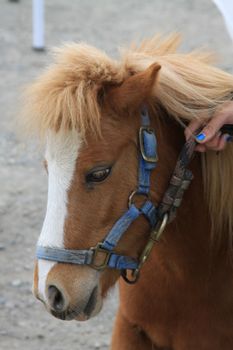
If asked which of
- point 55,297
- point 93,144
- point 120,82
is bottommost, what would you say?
point 55,297

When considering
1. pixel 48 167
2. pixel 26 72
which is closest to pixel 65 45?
pixel 48 167

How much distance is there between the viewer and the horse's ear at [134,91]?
2.12m

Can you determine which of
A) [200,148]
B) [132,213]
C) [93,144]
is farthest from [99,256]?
[200,148]

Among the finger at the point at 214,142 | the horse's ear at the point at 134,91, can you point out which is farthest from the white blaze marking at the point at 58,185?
the finger at the point at 214,142

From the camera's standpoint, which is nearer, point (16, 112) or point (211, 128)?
point (211, 128)

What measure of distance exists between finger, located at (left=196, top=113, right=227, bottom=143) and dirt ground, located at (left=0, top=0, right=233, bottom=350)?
51cm

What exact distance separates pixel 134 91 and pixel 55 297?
23.6 inches

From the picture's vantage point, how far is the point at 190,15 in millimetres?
8359

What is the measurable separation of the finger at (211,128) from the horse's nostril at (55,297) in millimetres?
575

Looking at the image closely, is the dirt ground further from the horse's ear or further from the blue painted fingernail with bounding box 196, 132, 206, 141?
the blue painted fingernail with bounding box 196, 132, 206, 141

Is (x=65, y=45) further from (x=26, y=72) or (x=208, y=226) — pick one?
(x=26, y=72)

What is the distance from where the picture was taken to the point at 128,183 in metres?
2.17

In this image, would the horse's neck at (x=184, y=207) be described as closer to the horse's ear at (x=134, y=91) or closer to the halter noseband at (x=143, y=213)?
the halter noseband at (x=143, y=213)

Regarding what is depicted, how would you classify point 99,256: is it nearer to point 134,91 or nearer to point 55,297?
point 55,297
